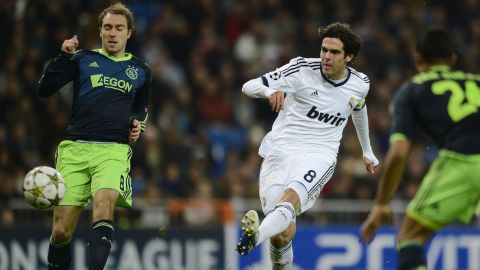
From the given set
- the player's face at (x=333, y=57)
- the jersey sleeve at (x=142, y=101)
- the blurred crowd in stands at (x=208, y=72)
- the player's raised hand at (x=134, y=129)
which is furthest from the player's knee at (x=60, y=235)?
the blurred crowd in stands at (x=208, y=72)

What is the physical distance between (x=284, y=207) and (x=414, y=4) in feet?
36.6

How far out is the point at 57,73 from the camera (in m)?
8.69

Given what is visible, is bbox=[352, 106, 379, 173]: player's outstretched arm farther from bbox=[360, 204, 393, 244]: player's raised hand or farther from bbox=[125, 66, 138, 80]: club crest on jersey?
bbox=[360, 204, 393, 244]: player's raised hand

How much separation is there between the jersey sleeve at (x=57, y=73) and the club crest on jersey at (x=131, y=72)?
17.8 inches

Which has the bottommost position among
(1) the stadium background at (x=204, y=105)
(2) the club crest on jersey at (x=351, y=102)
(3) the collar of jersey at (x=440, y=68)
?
(1) the stadium background at (x=204, y=105)

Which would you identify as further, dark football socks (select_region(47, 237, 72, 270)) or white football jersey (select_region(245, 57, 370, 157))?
white football jersey (select_region(245, 57, 370, 157))

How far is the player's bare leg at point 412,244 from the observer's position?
6.50m

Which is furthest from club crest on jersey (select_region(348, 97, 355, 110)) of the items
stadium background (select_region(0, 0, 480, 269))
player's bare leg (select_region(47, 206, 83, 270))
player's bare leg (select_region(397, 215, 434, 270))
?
stadium background (select_region(0, 0, 480, 269))

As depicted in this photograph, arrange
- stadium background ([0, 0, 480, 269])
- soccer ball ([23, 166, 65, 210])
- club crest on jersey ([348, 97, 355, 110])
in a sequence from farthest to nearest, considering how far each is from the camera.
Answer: stadium background ([0, 0, 480, 269])
club crest on jersey ([348, 97, 355, 110])
soccer ball ([23, 166, 65, 210])

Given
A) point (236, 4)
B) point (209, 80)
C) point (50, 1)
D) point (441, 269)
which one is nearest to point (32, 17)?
point (50, 1)

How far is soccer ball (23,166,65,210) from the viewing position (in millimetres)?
8383

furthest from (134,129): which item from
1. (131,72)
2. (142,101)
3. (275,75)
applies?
(275,75)

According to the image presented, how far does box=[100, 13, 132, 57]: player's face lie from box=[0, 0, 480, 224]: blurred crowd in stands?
559 centimetres

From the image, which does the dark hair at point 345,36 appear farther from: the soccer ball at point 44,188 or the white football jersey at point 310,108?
the soccer ball at point 44,188
